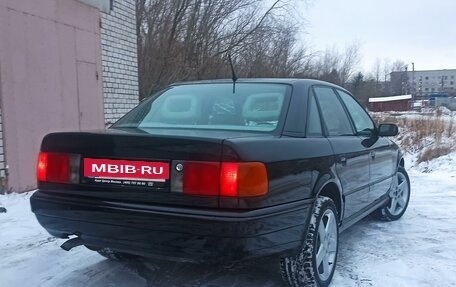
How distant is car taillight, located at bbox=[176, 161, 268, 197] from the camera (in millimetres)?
2668

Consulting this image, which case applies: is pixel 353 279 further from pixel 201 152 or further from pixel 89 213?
pixel 89 213

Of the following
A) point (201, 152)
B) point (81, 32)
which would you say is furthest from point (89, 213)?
point (81, 32)

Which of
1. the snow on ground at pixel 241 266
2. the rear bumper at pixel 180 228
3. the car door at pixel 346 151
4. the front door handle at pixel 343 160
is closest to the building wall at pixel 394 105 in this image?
the snow on ground at pixel 241 266

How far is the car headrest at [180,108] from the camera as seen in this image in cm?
359

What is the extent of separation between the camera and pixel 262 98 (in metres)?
3.55

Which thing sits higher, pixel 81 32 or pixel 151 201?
pixel 81 32

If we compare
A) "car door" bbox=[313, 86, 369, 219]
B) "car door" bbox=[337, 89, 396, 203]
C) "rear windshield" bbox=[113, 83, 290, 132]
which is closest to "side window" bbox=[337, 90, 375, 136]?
"car door" bbox=[337, 89, 396, 203]

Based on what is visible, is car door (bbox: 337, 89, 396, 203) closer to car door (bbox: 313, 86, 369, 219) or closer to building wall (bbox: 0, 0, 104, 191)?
car door (bbox: 313, 86, 369, 219)

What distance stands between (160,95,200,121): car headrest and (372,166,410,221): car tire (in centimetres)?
274

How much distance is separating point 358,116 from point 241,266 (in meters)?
2.42

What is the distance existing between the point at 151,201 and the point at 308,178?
1.04 meters

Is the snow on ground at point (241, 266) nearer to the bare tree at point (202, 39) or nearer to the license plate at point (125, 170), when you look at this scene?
the license plate at point (125, 170)

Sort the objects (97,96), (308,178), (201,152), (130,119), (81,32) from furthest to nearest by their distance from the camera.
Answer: (97,96) → (81,32) → (130,119) → (308,178) → (201,152)

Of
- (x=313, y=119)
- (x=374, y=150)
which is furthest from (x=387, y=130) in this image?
(x=313, y=119)
